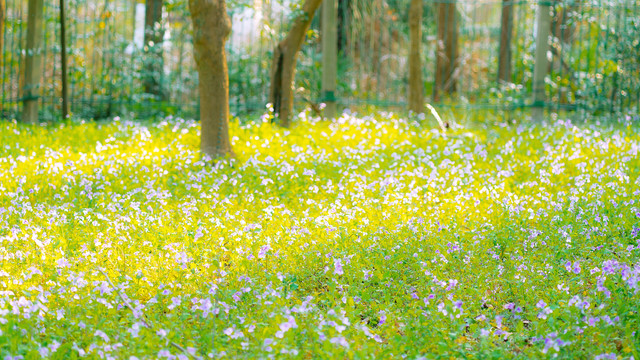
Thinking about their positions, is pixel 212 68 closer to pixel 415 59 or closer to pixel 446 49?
pixel 415 59

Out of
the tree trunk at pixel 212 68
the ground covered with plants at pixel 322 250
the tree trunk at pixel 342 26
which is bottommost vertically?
the ground covered with plants at pixel 322 250

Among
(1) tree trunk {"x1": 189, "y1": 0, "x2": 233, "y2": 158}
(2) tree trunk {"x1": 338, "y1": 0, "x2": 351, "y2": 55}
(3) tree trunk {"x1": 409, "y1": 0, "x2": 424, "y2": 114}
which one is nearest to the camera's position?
(1) tree trunk {"x1": 189, "y1": 0, "x2": 233, "y2": 158}

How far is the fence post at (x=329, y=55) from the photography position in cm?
1038

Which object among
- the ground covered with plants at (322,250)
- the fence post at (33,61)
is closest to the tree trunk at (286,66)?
the ground covered with plants at (322,250)

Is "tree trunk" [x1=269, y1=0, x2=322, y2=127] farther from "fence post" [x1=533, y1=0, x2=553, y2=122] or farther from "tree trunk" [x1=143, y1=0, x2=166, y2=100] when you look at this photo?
"fence post" [x1=533, y1=0, x2=553, y2=122]

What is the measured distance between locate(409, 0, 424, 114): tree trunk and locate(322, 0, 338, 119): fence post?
3.77ft

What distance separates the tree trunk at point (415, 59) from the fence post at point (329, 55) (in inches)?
45.2

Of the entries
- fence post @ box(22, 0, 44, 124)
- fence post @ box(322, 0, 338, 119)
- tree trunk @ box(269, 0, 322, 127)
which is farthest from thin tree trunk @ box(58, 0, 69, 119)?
fence post @ box(322, 0, 338, 119)

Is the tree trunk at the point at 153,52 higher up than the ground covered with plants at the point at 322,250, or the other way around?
the tree trunk at the point at 153,52

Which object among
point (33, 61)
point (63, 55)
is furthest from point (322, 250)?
point (33, 61)

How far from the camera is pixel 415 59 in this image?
1010cm

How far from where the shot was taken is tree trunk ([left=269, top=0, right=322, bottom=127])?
9377 mm

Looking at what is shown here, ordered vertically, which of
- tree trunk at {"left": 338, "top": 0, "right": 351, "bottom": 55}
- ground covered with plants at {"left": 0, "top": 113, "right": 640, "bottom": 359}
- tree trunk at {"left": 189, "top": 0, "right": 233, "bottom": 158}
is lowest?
ground covered with plants at {"left": 0, "top": 113, "right": 640, "bottom": 359}

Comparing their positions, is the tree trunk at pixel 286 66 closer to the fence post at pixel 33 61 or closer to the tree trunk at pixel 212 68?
the tree trunk at pixel 212 68
